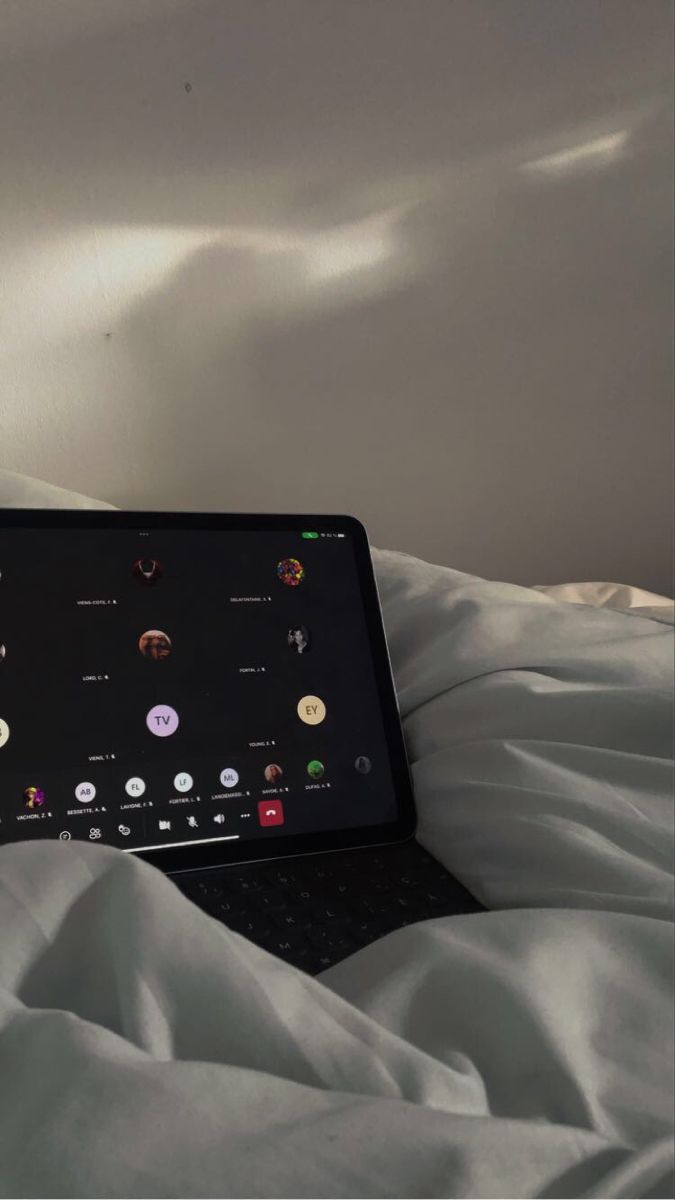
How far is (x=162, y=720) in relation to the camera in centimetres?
68

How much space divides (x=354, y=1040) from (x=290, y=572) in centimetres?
43

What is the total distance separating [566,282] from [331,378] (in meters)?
0.35

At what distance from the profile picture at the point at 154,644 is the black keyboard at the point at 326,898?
0.46 feet

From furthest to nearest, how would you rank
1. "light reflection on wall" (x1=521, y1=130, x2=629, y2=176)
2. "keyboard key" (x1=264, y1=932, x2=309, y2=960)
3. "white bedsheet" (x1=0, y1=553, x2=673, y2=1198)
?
"light reflection on wall" (x1=521, y1=130, x2=629, y2=176), "keyboard key" (x1=264, y1=932, x2=309, y2=960), "white bedsheet" (x1=0, y1=553, x2=673, y2=1198)

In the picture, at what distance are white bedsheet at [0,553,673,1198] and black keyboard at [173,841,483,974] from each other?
60 millimetres

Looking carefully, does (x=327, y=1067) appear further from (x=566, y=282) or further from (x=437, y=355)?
(x=566, y=282)

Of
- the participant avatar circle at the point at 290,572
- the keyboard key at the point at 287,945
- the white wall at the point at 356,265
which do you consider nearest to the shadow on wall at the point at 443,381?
the white wall at the point at 356,265

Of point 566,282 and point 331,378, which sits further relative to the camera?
point 566,282

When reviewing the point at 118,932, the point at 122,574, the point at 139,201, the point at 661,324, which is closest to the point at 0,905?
the point at 118,932

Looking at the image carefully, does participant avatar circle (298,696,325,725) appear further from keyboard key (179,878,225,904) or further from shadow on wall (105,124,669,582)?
shadow on wall (105,124,669,582)

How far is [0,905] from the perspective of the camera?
15.4 inches

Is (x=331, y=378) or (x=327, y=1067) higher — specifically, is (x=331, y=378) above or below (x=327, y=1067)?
above

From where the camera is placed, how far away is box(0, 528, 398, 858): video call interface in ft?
2.11

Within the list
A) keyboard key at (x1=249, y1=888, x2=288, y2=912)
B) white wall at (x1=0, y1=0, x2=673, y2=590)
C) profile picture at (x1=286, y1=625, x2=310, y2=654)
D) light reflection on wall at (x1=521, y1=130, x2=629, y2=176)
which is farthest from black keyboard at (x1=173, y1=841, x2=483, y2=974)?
light reflection on wall at (x1=521, y1=130, x2=629, y2=176)
